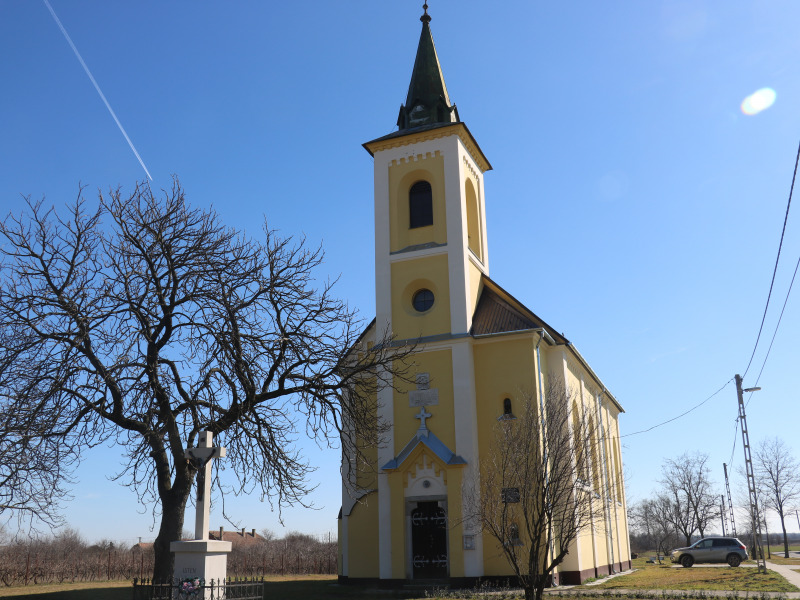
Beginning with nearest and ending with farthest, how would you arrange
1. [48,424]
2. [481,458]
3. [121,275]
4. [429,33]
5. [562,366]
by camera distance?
[48,424] → [121,275] → [481,458] → [562,366] → [429,33]

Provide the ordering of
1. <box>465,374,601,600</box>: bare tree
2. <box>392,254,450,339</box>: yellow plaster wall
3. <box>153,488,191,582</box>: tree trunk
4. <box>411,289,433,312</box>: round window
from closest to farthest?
1. <box>153,488,191,582</box>: tree trunk
2. <box>465,374,601,600</box>: bare tree
3. <box>392,254,450,339</box>: yellow plaster wall
4. <box>411,289,433,312</box>: round window

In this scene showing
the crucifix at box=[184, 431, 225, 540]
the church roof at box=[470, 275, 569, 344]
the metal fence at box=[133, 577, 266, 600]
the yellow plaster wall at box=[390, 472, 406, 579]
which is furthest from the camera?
the church roof at box=[470, 275, 569, 344]

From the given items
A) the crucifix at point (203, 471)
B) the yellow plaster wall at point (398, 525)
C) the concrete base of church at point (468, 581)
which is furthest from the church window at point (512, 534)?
the crucifix at point (203, 471)

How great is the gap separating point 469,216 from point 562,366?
7.57 metres

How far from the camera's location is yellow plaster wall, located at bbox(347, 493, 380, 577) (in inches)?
987

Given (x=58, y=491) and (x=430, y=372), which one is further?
(x=430, y=372)

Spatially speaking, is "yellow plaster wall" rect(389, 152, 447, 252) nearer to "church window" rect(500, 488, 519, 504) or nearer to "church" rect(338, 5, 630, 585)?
"church" rect(338, 5, 630, 585)

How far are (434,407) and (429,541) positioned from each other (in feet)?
14.4

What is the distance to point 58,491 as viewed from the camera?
17.4 metres

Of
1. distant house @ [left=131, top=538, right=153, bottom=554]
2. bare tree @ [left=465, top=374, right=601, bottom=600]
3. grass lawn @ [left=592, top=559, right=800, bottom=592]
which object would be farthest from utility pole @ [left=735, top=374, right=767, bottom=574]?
distant house @ [left=131, top=538, right=153, bottom=554]

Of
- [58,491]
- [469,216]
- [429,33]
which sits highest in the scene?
[429,33]

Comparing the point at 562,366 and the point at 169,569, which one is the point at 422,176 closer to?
the point at 562,366

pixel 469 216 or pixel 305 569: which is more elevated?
A: pixel 469 216

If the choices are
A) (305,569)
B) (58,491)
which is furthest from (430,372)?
(305,569)
